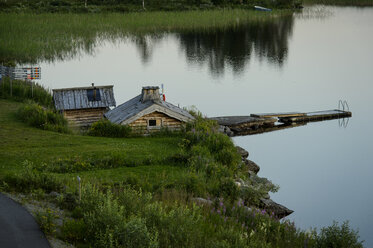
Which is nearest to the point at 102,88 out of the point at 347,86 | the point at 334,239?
the point at 334,239

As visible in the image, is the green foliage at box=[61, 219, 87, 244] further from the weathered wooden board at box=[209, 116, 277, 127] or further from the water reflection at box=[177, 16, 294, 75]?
the water reflection at box=[177, 16, 294, 75]

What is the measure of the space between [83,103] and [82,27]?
1869 inches

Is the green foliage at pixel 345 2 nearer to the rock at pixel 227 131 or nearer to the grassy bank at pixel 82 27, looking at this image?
the grassy bank at pixel 82 27

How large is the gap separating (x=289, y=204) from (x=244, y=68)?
4397 centimetres

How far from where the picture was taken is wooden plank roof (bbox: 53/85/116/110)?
136 ft

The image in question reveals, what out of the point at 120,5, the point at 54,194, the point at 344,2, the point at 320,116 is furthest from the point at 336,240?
the point at 344,2

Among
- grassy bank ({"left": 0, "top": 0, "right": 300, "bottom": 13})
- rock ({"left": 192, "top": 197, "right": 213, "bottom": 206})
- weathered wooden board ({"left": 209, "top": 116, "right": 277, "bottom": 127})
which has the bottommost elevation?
Answer: weathered wooden board ({"left": 209, "top": 116, "right": 277, "bottom": 127})

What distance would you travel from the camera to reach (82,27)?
8694 cm

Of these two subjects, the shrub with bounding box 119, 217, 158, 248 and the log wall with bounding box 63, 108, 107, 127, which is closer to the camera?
the shrub with bounding box 119, 217, 158, 248

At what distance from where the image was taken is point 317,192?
35.6 meters

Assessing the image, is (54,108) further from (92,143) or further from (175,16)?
(175,16)

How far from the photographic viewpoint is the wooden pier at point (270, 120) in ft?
161

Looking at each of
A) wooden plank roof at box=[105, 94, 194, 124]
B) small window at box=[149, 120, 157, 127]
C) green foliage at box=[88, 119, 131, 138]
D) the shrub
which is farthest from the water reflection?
the shrub

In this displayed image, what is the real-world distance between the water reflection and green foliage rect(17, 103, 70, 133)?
36.5 m
